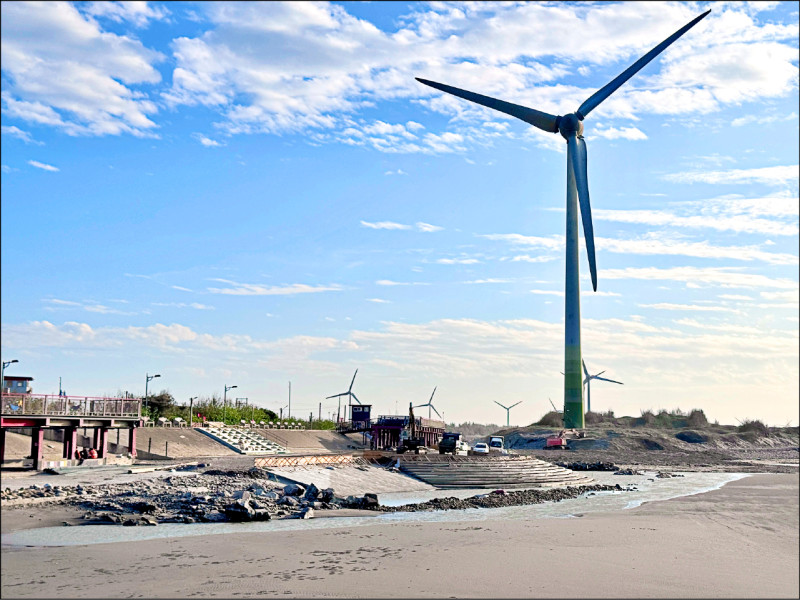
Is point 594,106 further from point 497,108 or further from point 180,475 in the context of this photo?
point 180,475

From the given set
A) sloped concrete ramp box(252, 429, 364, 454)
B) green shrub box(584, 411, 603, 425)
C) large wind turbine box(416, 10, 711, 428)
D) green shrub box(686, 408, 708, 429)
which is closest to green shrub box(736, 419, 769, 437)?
green shrub box(686, 408, 708, 429)

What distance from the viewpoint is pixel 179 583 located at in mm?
19891

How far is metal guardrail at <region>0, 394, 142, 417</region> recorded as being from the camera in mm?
45688

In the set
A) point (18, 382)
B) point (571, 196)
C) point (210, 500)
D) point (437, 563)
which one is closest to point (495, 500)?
point (210, 500)

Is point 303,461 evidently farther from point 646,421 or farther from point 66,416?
point 646,421

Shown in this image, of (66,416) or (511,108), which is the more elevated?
(511,108)

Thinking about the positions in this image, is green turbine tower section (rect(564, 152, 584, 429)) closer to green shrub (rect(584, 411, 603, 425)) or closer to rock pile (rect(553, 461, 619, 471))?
rock pile (rect(553, 461, 619, 471))

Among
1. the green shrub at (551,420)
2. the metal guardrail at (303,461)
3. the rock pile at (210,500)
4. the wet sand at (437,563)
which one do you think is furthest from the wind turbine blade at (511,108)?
the green shrub at (551,420)

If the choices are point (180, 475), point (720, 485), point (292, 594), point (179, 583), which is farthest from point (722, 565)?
point (720, 485)

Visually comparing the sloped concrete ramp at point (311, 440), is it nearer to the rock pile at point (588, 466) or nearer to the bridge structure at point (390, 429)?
the bridge structure at point (390, 429)

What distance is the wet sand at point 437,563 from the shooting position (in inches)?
756

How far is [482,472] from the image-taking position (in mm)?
58656

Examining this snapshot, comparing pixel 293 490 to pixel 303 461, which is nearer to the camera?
pixel 293 490

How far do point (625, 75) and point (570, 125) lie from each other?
9953 millimetres
